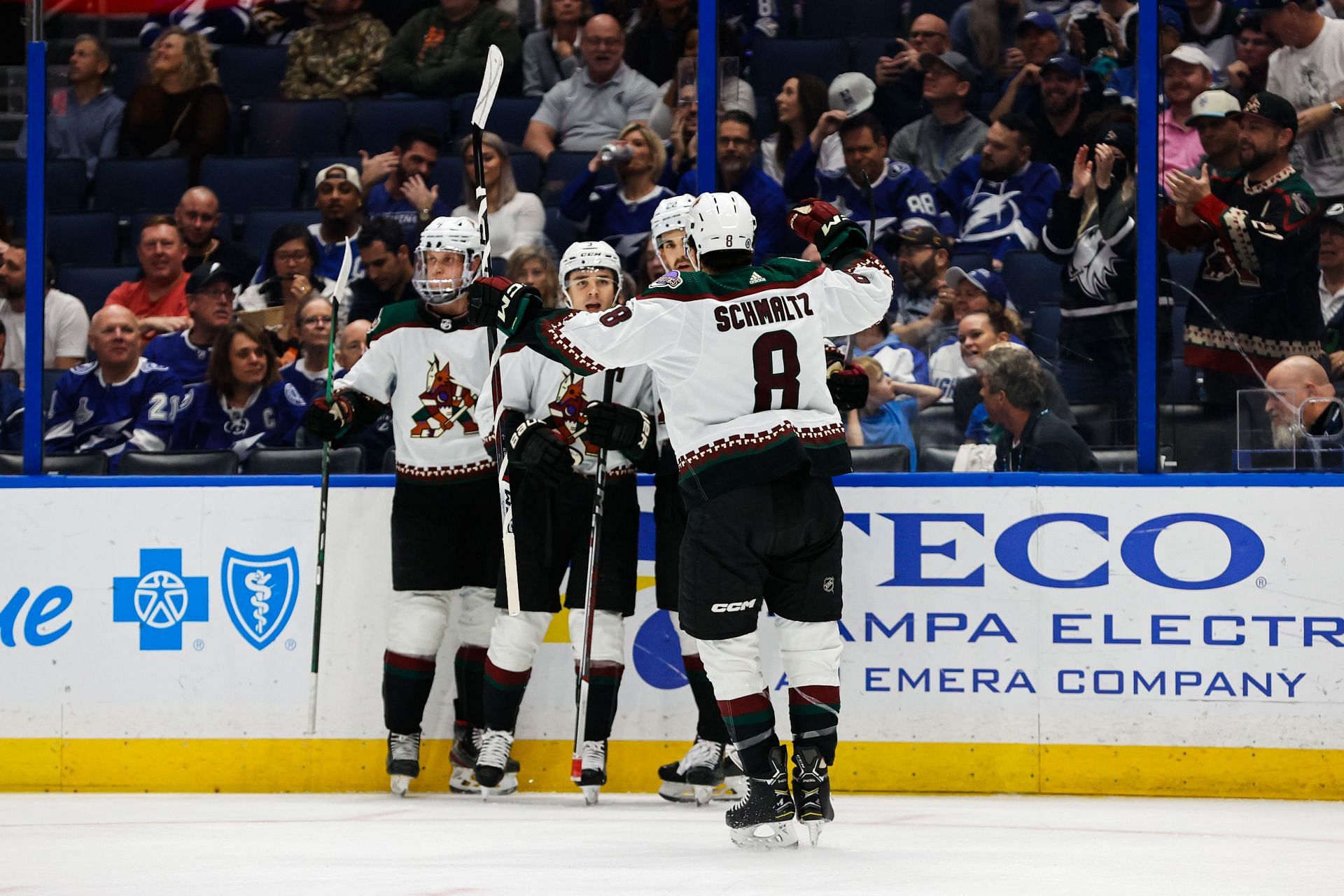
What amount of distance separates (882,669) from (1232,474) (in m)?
1.02

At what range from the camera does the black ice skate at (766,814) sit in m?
3.38

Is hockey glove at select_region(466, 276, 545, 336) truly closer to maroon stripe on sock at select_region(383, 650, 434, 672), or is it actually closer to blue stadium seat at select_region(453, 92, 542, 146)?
maroon stripe on sock at select_region(383, 650, 434, 672)

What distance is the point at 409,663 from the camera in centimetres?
432

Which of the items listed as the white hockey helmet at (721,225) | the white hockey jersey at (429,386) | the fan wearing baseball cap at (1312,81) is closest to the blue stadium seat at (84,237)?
the white hockey jersey at (429,386)

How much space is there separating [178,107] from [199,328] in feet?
3.83

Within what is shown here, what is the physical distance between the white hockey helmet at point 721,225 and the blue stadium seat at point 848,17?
6.27 feet

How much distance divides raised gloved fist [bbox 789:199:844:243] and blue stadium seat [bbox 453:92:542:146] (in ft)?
6.54

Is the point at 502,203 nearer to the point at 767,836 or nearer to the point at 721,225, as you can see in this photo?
the point at 721,225

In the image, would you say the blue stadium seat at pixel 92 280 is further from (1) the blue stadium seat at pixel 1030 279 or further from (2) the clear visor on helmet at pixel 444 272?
(1) the blue stadium seat at pixel 1030 279

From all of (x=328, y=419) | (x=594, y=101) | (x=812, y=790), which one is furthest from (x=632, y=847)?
(x=594, y=101)

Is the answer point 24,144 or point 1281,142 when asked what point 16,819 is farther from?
point 1281,142

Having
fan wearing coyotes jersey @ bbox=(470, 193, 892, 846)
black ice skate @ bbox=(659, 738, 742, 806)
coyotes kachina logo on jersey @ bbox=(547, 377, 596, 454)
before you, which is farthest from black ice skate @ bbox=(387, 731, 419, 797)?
fan wearing coyotes jersey @ bbox=(470, 193, 892, 846)

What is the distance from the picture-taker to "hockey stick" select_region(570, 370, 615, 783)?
4086mm

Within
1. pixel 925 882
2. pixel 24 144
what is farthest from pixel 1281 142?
pixel 24 144
